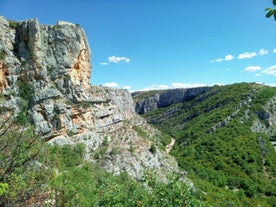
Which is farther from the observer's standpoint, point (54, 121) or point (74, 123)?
point (74, 123)

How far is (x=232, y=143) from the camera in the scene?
78500mm

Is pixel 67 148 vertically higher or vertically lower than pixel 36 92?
lower

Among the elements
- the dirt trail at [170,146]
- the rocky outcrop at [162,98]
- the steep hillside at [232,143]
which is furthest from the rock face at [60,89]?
the rocky outcrop at [162,98]

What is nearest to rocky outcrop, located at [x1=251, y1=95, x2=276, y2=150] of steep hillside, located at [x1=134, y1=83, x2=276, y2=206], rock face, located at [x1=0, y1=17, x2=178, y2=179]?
steep hillside, located at [x1=134, y1=83, x2=276, y2=206]

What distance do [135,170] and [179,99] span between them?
111 m

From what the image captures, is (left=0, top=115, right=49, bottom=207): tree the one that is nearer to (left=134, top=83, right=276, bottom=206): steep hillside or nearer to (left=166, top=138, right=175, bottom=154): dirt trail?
(left=134, top=83, right=276, bottom=206): steep hillside

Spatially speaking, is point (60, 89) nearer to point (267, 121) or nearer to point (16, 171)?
point (16, 171)

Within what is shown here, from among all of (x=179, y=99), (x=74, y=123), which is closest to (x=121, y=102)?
(x=74, y=123)

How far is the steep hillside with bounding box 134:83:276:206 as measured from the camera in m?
58.5

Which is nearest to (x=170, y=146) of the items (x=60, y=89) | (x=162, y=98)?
(x=60, y=89)

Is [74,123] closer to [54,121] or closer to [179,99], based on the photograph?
[54,121]

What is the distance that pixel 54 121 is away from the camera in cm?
3706

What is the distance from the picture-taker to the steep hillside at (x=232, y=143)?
5850 centimetres

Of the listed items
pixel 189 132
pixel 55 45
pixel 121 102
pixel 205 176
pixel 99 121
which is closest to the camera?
pixel 55 45
